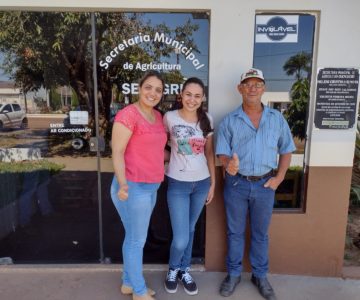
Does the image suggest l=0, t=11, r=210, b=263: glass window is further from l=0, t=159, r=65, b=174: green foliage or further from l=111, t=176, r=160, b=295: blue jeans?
l=111, t=176, r=160, b=295: blue jeans

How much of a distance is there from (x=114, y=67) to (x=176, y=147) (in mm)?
965

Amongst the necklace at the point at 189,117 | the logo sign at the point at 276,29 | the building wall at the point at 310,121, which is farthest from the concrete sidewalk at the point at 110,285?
the logo sign at the point at 276,29

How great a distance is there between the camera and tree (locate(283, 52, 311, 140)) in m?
2.99

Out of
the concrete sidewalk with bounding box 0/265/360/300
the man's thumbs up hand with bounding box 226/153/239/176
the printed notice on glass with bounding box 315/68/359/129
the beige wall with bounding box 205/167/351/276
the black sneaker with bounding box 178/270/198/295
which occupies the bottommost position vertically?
the concrete sidewalk with bounding box 0/265/360/300

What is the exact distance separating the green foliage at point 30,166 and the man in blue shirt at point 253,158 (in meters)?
1.60

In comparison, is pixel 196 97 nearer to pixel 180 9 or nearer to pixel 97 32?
pixel 180 9

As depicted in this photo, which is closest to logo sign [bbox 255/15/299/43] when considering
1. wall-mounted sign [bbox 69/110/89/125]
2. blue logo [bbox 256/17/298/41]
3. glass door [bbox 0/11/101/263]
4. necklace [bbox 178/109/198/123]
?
blue logo [bbox 256/17/298/41]

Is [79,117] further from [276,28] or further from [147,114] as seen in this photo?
[276,28]

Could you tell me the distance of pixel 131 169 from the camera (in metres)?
2.49

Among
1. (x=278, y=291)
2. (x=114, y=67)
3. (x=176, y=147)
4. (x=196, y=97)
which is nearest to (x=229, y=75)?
(x=196, y=97)

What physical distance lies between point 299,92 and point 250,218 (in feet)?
3.77

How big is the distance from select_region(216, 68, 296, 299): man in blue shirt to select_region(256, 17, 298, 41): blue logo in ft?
1.66

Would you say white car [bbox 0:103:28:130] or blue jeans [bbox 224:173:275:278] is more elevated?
white car [bbox 0:103:28:130]

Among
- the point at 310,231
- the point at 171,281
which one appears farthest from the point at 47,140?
the point at 310,231
